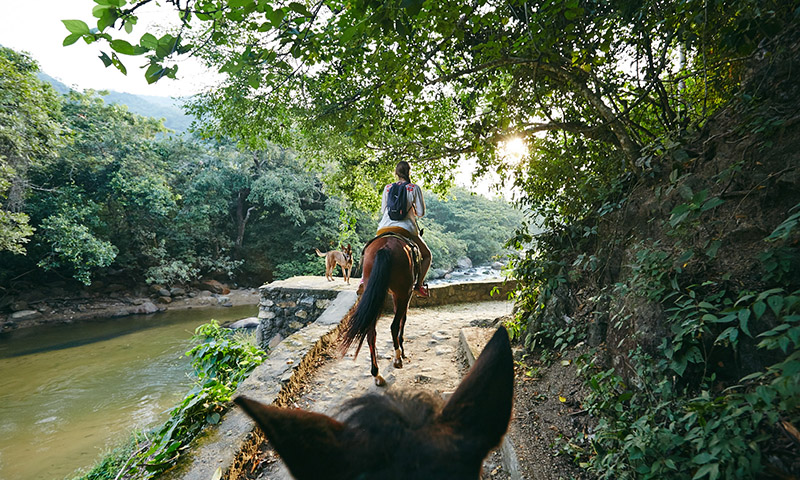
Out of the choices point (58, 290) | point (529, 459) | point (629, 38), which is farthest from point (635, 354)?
point (58, 290)

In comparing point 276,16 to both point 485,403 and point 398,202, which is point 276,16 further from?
point 398,202

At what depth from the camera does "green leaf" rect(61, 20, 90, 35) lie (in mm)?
1318

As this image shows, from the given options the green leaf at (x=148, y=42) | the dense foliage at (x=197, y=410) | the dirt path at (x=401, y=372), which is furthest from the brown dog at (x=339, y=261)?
the green leaf at (x=148, y=42)

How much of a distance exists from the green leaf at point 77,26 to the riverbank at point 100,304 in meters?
18.4

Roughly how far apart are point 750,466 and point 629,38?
3.90 meters

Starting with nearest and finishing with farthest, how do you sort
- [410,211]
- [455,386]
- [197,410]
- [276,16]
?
[276,16]
[197,410]
[455,386]
[410,211]

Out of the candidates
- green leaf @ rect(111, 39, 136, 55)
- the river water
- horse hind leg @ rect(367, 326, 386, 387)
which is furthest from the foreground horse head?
the river water

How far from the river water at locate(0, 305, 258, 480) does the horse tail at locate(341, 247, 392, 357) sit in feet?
18.8

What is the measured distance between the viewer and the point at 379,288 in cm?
352

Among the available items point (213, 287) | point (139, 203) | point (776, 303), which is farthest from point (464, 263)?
point (776, 303)

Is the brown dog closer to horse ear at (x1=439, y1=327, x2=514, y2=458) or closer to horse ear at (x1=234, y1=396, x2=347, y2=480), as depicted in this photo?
horse ear at (x1=439, y1=327, x2=514, y2=458)

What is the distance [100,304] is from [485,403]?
2108cm

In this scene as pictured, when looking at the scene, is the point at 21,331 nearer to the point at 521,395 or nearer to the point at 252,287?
the point at 252,287

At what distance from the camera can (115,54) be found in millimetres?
1521
